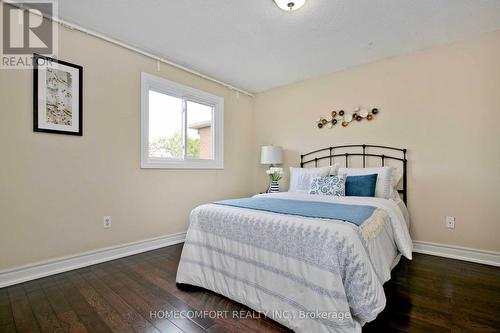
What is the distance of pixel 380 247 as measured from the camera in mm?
1670

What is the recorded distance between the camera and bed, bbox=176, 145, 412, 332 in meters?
1.29

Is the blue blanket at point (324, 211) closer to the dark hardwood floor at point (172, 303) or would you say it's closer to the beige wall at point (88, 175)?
the dark hardwood floor at point (172, 303)

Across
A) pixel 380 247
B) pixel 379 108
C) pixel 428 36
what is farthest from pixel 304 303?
pixel 428 36

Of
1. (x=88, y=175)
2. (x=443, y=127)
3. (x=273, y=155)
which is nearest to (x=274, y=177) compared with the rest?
(x=273, y=155)

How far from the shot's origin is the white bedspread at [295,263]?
4.24 ft

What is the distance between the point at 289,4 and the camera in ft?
6.67

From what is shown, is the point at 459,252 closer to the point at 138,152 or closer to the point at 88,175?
the point at 138,152

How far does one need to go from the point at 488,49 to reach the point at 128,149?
160 inches

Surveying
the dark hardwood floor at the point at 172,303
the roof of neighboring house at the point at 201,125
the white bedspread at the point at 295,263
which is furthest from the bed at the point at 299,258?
the roof of neighboring house at the point at 201,125

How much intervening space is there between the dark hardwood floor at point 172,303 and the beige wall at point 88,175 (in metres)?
0.43

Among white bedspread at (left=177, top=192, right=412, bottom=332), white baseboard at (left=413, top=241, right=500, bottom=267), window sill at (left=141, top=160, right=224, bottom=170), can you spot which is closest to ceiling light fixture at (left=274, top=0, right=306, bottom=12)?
white bedspread at (left=177, top=192, right=412, bottom=332)

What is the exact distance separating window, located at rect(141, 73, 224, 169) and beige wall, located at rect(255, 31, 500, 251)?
1899 millimetres

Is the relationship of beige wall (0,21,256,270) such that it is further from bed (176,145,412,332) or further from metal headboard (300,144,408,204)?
metal headboard (300,144,408,204)

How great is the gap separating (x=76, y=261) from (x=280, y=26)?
310 centimetres
